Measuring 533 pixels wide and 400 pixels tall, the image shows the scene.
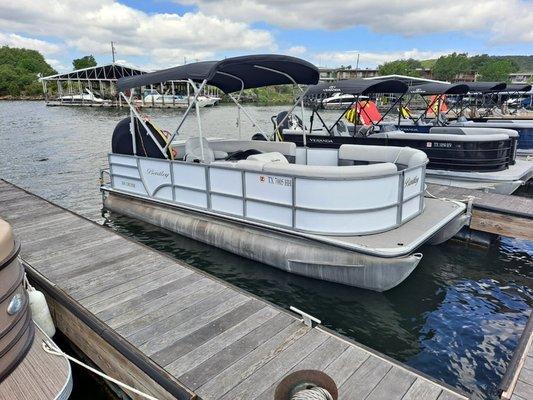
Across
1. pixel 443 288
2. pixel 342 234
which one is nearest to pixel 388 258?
pixel 342 234

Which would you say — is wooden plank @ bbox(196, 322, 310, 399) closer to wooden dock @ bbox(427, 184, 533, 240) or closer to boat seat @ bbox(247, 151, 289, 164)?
boat seat @ bbox(247, 151, 289, 164)

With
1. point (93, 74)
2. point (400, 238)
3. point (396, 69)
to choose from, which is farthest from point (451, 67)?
point (400, 238)

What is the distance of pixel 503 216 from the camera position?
7992 mm

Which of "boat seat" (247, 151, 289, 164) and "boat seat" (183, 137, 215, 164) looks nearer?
"boat seat" (247, 151, 289, 164)

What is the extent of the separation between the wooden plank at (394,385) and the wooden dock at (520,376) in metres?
0.79

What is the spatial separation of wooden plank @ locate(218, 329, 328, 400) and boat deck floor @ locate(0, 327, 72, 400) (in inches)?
54.7

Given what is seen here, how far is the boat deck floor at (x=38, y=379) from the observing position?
309cm

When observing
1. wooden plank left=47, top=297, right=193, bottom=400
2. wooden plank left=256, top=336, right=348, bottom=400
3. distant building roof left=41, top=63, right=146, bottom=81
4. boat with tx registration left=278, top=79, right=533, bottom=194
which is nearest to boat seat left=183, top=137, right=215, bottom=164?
boat with tx registration left=278, top=79, right=533, bottom=194

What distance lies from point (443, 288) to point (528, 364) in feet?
10.1

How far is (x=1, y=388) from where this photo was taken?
3.05m

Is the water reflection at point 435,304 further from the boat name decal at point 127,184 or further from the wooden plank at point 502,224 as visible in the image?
the boat name decal at point 127,184

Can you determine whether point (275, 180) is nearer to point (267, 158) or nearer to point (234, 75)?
point (267, 158)

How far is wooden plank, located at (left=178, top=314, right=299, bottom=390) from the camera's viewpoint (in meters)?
3.42

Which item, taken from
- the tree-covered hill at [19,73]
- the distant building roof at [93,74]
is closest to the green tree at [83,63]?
the tree-covered hill at [19,73]
